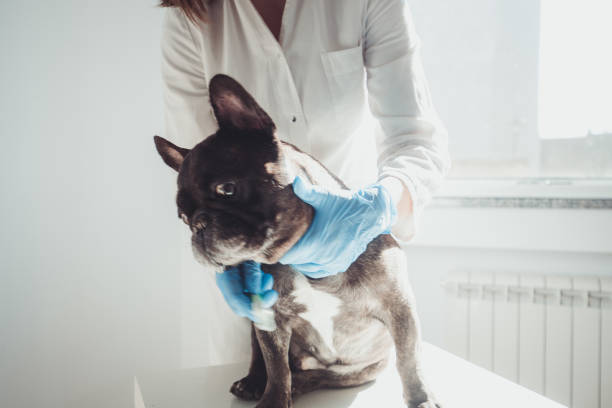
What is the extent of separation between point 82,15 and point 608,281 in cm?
177

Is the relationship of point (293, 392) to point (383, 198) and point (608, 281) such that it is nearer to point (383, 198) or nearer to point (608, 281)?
point (383, 198)

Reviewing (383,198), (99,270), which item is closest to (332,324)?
(383,198)

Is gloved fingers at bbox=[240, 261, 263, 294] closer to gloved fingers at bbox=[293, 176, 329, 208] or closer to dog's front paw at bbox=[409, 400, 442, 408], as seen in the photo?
gloved fingers at bbox=[293, 176, 329, 208]

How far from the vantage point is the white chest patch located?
0.61 meters

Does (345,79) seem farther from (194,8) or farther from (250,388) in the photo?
(250,388)

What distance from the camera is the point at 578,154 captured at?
161 centimetres

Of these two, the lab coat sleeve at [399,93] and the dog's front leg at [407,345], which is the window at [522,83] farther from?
the dog's front leg at [407,345]

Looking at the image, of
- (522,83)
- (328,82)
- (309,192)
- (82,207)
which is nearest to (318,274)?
(309,192)

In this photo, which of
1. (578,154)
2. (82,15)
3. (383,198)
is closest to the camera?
(383,198)

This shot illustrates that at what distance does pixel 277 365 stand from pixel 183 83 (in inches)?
22.5

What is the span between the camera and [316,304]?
61cm

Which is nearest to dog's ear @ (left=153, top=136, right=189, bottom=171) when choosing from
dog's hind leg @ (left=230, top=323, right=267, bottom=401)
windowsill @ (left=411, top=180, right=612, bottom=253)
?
dog's hind leg @ (left=230, top=323, right=267, bottom=401)

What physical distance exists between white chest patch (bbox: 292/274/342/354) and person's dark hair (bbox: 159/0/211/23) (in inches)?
19.0

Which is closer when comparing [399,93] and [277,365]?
[277,365]
